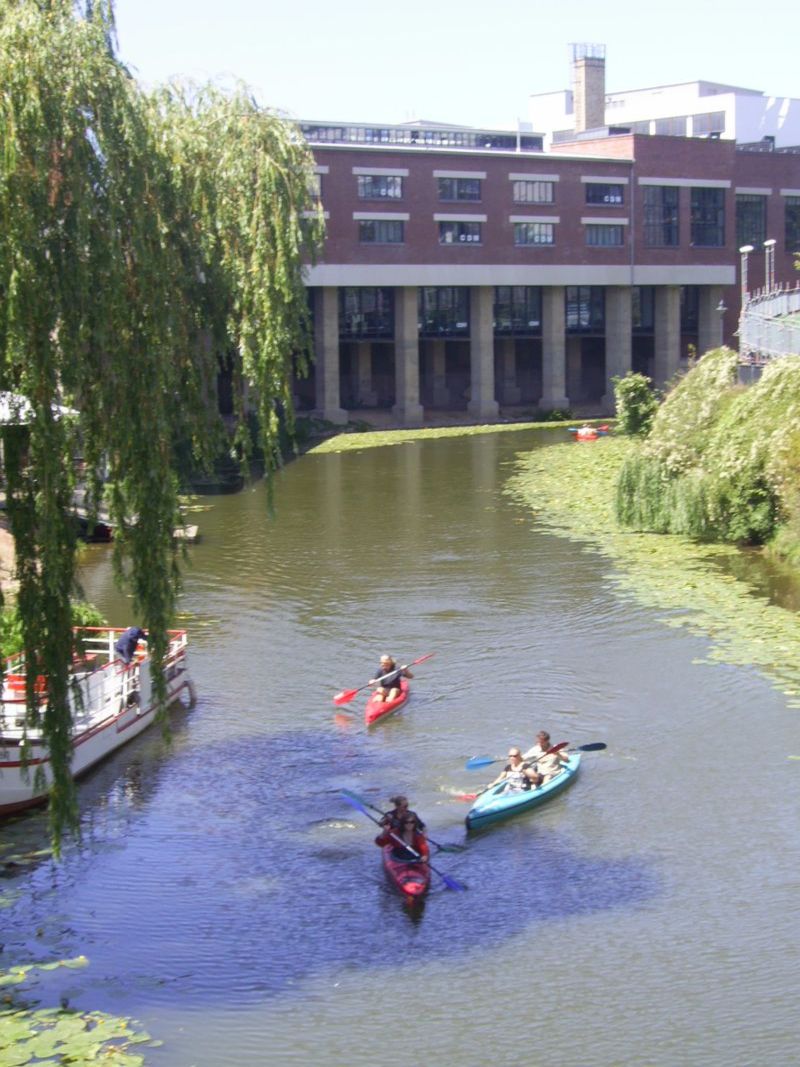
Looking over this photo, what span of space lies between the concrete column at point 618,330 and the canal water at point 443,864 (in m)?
→ 49.8

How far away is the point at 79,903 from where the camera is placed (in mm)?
18438

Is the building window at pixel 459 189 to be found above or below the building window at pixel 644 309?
above

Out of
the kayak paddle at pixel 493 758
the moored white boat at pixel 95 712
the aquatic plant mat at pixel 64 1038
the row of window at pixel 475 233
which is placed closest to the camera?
the aquatic plant mat at pixel 64 1038

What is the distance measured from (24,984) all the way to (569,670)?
14.4 m

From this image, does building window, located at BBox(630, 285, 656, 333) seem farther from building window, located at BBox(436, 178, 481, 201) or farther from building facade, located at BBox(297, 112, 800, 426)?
building window, located at BBox(436, 178, 481, 201)

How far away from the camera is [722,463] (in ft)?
125

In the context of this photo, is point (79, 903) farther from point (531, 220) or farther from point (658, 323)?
point (658, 323)

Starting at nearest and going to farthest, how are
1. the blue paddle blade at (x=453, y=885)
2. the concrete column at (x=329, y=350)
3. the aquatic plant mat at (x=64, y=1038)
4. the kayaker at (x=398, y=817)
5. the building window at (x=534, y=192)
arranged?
the aquatic plant mat at (x=64, y=1038) → the blue paddle blade at (x=453, y=885) → the kayaker at (x=398, y=817) → the concrete column at (x=329, y=350) → the building window at (x=534, y=192)

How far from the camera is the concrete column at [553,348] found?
3135 inches

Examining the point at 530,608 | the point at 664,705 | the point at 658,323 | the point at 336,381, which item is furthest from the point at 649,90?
the point at 664,705

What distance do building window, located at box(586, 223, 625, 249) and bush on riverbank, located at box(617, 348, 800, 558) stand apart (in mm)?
37843

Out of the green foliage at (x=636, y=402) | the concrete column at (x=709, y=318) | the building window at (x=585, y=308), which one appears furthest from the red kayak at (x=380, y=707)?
the concrete column at (x=709, y=318)

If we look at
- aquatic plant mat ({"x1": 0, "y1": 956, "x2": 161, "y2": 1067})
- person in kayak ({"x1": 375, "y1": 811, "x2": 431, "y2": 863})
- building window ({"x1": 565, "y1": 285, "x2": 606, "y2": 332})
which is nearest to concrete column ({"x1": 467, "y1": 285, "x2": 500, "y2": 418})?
building window ({"x1": 565, "y1": 285, "x2": 606, "y2": 332})

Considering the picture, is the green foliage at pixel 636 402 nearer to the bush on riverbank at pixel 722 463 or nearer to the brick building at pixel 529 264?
the bush on riverbank at pixel 722 463
